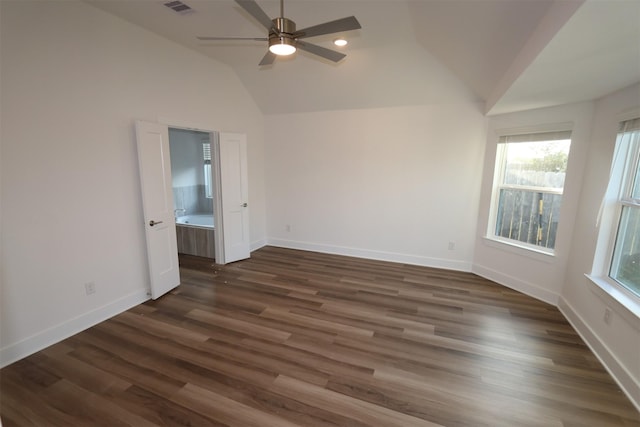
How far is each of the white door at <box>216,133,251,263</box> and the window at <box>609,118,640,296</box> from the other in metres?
4.66

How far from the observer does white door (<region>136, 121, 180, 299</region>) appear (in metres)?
3.20

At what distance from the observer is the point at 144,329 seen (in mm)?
2861

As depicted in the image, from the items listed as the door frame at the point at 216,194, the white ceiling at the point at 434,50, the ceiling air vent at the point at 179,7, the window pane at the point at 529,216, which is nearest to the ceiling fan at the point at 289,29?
the white ceiling at the point at 434,50

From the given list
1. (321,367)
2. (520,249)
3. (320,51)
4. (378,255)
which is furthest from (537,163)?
(321,367)

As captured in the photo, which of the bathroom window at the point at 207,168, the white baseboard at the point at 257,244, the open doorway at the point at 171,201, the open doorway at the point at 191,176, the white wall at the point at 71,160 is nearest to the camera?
the white wall at the point at 71,160

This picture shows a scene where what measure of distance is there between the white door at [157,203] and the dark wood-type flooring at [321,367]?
0.97 feet

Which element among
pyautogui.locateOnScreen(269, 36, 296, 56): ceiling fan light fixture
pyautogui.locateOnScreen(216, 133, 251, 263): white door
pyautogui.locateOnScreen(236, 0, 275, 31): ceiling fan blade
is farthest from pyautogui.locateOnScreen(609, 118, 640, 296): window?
pyautogui.locateOnScreen(216, 133, 251, 263): white door

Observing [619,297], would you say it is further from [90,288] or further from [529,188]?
[90,288]

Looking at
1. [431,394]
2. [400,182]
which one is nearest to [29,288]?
[431,394]

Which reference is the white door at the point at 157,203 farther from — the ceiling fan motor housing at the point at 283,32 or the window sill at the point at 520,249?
the window sill at the point at 520,249

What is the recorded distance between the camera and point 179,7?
271 cm

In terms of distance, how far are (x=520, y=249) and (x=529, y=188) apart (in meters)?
0.82

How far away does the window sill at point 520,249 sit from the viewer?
3.45 meters

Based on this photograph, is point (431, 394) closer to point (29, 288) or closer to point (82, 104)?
point (29, 288)
